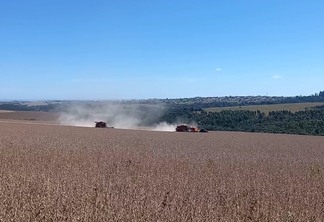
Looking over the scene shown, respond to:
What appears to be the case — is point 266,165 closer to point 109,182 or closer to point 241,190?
point 241,190

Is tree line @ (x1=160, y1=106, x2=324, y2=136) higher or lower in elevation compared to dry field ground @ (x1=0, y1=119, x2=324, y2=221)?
lower

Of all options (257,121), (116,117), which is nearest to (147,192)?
(257,121)

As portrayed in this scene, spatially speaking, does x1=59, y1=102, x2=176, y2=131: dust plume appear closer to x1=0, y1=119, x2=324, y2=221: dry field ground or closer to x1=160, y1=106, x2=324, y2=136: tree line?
x1=160, y1=106, x2=324, y2=136: tree line

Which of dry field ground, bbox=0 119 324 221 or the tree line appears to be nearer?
dry field ground, bbox=0 119 324 221

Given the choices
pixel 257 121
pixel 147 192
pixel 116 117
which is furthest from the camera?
pixel 116 117

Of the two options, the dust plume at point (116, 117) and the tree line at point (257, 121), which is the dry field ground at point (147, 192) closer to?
the tree line at point (257, 121)

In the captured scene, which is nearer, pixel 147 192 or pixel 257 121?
pixel 147 192

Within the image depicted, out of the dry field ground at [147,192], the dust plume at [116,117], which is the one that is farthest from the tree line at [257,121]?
the dry field ground at [147,192]

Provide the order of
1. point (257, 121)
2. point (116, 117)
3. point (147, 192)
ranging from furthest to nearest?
point (116, 117), point (257, 121), point (147, 192)

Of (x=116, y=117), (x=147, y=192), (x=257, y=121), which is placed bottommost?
(x=257, y=121)

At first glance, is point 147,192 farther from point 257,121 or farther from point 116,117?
point 116,117

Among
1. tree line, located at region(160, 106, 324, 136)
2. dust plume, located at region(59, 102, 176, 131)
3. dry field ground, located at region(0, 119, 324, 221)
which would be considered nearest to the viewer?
dry field ground, located at region(0, 119, 324, 221)

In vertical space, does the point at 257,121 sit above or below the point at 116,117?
below

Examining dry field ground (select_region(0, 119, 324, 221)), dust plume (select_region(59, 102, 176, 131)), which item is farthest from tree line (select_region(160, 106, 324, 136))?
dry field ground (select_region(0, 119, 324, 221))
